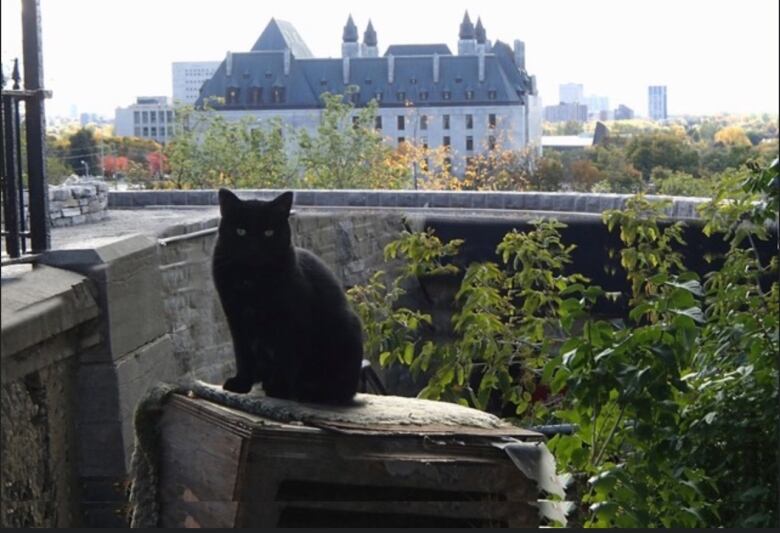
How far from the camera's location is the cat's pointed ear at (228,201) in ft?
9.34

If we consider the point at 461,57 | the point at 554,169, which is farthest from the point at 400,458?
the point at 461,57

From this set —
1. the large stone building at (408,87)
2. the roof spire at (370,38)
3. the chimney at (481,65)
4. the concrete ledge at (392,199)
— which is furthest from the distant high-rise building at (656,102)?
the chimney at (481,65)

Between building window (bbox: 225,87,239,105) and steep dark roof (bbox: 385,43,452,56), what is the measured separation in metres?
2.81

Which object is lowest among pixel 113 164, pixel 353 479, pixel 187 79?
pixel 353 479

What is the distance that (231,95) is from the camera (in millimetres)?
19656

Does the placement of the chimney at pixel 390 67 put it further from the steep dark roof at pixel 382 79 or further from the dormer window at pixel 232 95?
the dormer window at pixel 232 95

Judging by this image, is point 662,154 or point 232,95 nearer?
point 662,154

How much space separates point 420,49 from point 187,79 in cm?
1111

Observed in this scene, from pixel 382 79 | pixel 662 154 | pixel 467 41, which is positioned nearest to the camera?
pixel 662 154

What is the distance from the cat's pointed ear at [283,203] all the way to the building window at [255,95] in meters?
18.2

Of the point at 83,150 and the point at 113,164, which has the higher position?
the point at 83,150

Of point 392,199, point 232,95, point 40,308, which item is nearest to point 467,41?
point 232,95

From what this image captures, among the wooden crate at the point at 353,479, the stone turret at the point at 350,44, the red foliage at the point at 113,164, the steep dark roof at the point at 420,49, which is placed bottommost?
the wooden crate at the point at 353,479

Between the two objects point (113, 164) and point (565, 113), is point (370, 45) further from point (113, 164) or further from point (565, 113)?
point (113, 164)
